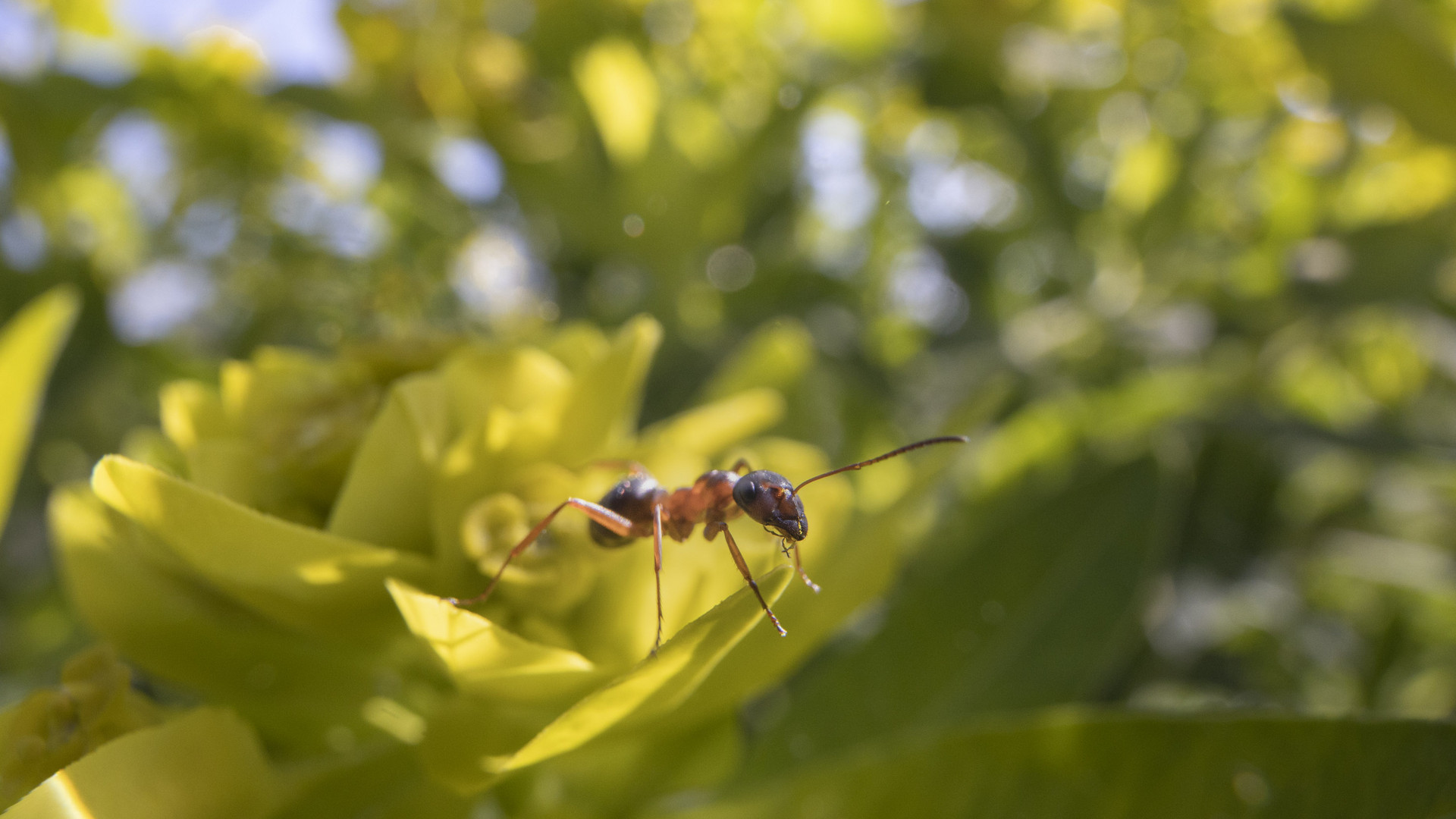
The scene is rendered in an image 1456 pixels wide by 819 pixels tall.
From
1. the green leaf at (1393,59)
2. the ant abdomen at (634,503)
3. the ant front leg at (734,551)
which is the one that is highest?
the ant abdomen at (634,503)

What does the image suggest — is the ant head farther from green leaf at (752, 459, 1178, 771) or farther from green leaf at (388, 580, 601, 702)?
green leaf at (752, 459, 1178, 771)

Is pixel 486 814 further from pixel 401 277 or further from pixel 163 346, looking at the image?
pixel 163 346

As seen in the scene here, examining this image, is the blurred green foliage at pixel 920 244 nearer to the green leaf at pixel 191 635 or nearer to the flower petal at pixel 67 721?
the green leaf at pixel 191 635

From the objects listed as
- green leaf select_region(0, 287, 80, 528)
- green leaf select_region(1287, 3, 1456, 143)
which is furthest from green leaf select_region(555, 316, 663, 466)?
green leaf select_region(1287, 3, 1456, 143)

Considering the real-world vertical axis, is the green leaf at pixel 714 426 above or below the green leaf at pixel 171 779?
below

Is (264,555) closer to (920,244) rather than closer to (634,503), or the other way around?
(634,503)

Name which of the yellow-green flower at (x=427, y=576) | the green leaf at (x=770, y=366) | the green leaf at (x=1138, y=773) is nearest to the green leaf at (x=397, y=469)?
the yellow-green flower at (x=427, y=576)
